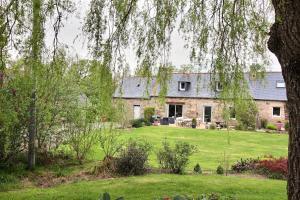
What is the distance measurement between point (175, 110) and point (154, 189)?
96.1 ft

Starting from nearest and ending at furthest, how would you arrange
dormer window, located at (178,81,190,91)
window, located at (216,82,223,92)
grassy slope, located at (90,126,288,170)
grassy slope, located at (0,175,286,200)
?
window, located at (216,82,223,92) < grassy slope, located at (0,175,286,200) < grassy slope, located at (90,126,288,170) < dormer window, located at (178,81,190,91)

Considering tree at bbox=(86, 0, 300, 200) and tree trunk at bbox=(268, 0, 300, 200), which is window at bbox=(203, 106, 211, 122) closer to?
tree at bbox=(86, 0, 300, 200)

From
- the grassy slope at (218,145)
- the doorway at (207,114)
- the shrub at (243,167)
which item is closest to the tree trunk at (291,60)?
the shrub at (243,167)

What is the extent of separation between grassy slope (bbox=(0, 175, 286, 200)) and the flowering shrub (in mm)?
2029

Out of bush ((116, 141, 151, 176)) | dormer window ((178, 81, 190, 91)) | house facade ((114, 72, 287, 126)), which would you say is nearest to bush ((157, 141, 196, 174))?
bush ((116, 141, 151, 176))

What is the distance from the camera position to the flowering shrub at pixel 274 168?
1204 centimetres

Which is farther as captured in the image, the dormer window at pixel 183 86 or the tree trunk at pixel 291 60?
the dormer window at pixel 183 86

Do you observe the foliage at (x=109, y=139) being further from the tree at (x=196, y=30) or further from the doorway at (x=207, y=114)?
the doorway at (x=207, y=114)

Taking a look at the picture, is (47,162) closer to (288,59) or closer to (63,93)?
(63,93)

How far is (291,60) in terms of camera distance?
3926 millimetres

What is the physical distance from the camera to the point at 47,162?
12102mm

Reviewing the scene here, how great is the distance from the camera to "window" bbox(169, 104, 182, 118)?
37.5 meters

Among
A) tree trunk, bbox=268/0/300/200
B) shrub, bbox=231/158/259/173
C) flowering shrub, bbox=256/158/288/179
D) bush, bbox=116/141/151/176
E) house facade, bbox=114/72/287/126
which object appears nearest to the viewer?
tree trunk, bbox=268/0/300/200

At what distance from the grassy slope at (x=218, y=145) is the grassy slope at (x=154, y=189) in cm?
425
